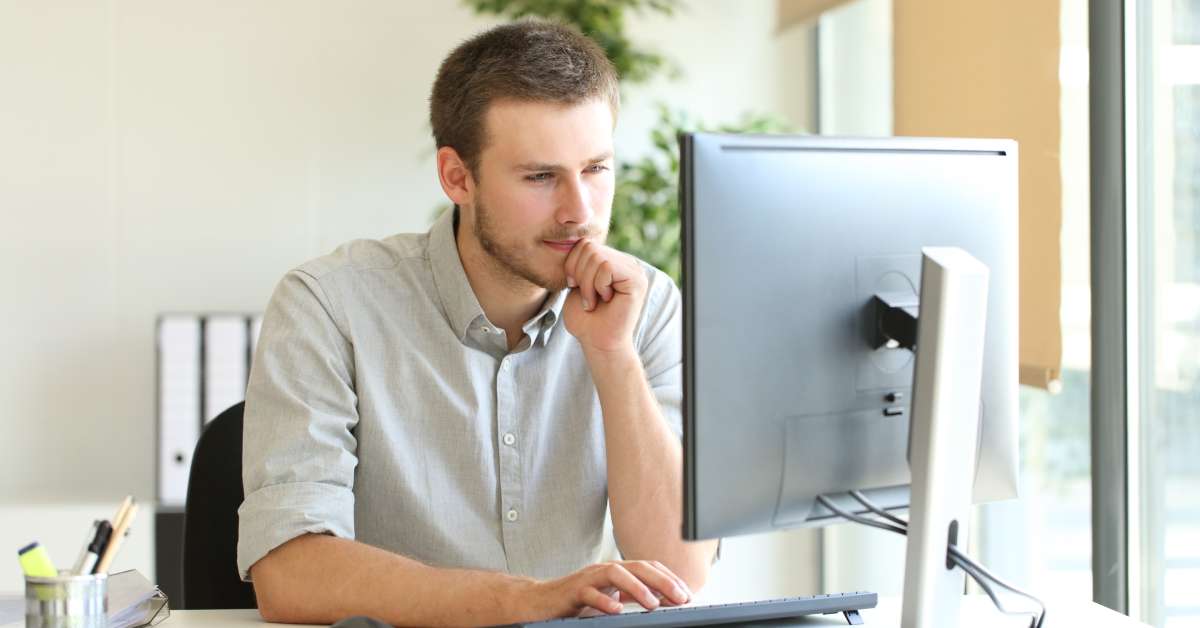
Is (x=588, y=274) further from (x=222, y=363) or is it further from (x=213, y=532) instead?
(x=222, y=363)

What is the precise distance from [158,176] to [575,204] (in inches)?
79.1

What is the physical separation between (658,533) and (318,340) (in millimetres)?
487

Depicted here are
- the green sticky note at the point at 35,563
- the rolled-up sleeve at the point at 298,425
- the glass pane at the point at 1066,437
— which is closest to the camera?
the green sticky note at the point at 35,563

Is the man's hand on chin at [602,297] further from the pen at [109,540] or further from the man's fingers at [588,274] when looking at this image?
the pen at [109,540]

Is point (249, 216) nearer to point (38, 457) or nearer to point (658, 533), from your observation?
point (38, 457)

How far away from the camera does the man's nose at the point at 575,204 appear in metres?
1.62

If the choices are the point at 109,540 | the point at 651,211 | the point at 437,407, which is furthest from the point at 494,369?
the point at 651,211

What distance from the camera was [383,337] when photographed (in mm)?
1687

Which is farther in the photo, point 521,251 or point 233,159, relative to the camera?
point 233,159

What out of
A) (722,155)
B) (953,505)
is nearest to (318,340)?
(722,155)

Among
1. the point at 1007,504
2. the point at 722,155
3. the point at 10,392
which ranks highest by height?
the point at 722,155

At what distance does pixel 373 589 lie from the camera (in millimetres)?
1386

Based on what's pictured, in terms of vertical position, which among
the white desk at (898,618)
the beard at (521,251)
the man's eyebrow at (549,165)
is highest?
the man's eyebrow at (549,165)

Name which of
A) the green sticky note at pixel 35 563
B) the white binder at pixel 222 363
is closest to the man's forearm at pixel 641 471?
the green sticky note at pixel 35 563
